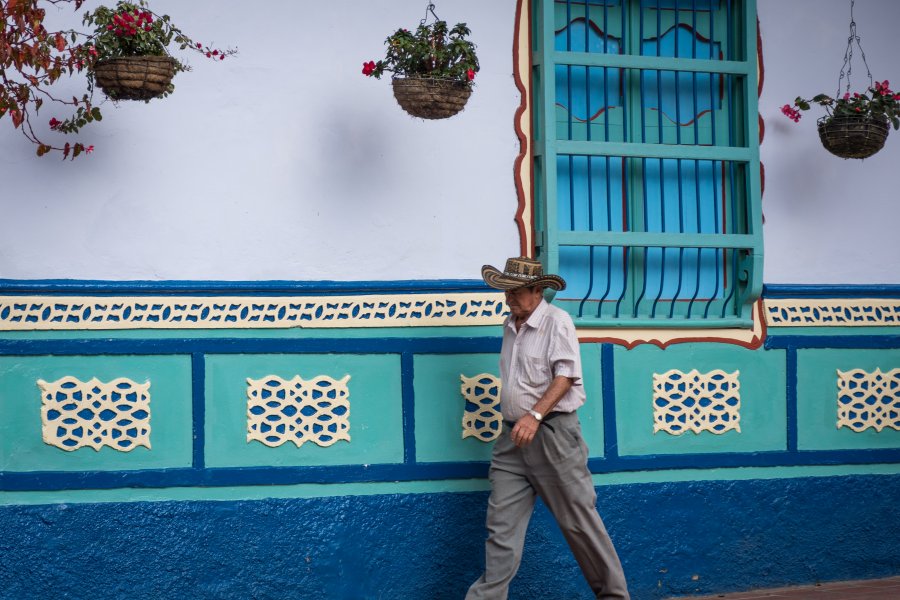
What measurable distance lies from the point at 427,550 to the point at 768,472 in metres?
1.97

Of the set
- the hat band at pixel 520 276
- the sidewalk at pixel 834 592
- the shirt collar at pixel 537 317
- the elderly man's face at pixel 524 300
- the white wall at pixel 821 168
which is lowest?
the sidewalk at pixel 834 592

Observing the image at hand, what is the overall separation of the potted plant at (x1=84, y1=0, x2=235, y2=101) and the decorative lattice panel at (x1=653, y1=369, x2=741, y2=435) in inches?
118

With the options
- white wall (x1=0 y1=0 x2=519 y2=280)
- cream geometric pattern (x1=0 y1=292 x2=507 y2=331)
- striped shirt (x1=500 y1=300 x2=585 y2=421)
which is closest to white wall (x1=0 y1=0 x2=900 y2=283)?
white wall (x1=0 y1=0 x2=519 y2=280)

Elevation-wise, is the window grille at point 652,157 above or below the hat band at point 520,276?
above

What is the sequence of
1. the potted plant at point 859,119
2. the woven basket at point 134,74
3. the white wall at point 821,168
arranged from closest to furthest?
1. the woven basket at point 134,74
2. the potted plant at point 859,119
3. the white wall at point 821,168

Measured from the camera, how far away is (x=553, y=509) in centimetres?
555

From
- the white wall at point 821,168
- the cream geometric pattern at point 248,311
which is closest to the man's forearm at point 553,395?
the cream geometric pattern at point 248,311

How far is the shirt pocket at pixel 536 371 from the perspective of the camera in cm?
547

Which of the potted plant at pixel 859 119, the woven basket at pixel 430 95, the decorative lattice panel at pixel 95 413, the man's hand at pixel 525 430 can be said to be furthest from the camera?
the potted plant at pixel 859 119

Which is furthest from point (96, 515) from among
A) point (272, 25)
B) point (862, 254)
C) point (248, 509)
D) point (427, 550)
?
point (862, 254)

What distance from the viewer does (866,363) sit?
6754 millimetres

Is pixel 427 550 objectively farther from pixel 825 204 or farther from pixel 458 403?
pixel 825 204

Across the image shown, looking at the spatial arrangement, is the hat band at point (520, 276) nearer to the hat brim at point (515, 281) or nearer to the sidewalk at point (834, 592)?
the hat brim at point (515, 281)

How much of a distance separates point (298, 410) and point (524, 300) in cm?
129
